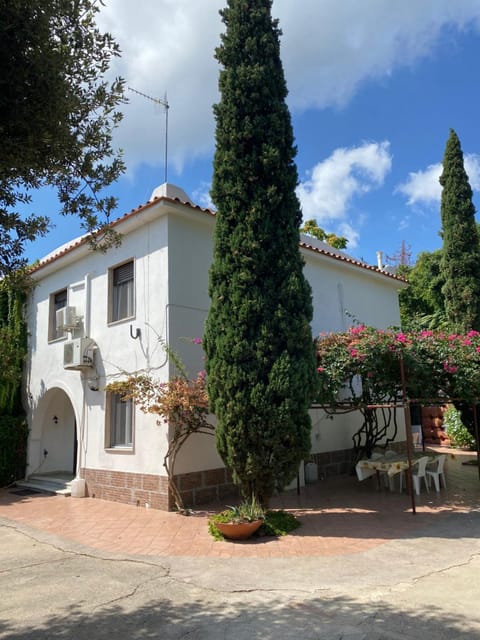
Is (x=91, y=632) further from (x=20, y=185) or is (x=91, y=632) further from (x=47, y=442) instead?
(x=47, y=442)

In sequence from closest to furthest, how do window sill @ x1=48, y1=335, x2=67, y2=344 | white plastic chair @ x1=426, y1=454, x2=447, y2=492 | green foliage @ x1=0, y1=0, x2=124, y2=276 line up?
green foliage @ x1=0, y1=0, x2=124, y2=276 < white plastic chair @ x1=426, y1=454, x2=447, y2=492 < window sill @ x1=48, y1=335, x2=67, y2=344

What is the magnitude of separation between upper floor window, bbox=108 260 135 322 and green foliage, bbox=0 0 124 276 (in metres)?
5.97

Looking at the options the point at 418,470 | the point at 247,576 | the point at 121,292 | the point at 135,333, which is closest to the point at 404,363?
the point at 418,470

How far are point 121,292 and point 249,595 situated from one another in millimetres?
8078

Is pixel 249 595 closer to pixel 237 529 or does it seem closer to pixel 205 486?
pixel 237 529

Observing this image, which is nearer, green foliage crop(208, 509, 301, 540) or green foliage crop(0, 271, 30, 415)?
green foliage crop(208, 509, 301, 540)

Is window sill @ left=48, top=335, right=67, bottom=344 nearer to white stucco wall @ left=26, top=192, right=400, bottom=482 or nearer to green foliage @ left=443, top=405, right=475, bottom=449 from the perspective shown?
white stucco wall @ left=26, top=192, right=400, bottom=482

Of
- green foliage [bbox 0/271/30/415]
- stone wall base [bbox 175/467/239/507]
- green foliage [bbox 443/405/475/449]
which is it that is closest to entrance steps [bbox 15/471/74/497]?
green foliage [bbox 0/271/30/415]

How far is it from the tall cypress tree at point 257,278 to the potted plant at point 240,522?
41 centimetres

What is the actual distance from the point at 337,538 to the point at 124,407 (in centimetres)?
585

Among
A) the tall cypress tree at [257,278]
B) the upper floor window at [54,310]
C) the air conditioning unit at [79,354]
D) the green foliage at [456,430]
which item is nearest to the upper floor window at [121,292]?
the air conditioning unit at [79,354]

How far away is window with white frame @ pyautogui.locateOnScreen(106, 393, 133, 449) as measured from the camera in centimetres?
1070

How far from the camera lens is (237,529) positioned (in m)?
7.04

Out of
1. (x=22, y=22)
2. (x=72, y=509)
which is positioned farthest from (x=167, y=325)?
(x=22, y=22)
